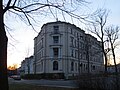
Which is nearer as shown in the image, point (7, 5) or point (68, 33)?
point (7, 5)

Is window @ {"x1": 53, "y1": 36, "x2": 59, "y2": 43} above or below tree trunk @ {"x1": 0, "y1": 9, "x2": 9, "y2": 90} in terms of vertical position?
above

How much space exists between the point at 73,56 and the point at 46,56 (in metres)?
9.16

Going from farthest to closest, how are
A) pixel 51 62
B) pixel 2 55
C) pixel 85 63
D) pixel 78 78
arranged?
pixel 85 63 < pixel 51 62 < pixel 78 78 < pixel 2 55

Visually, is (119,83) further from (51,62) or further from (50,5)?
(51,62)

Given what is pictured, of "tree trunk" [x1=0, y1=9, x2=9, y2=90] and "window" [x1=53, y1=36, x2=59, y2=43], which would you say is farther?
"window" [x1=53, y1=36, x2=59, y2=43]

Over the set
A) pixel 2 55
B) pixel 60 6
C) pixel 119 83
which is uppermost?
pixel 60 6

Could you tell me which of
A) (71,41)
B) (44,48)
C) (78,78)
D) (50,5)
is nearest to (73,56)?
(71,41)

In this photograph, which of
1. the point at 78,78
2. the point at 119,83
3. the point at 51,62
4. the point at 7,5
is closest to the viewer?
the point at 7,5

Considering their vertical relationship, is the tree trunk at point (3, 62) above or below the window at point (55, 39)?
below

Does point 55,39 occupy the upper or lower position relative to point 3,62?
upper

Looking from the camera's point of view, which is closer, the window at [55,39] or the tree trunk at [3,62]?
the tree trunk at [3,62]

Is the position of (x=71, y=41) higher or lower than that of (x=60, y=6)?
higher

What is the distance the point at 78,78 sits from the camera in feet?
66.0

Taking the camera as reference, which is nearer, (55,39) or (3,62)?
(3,62)
